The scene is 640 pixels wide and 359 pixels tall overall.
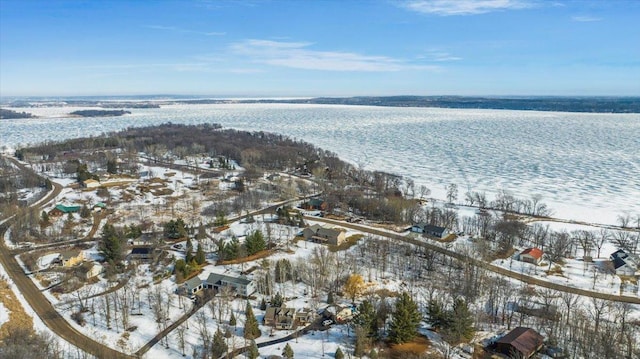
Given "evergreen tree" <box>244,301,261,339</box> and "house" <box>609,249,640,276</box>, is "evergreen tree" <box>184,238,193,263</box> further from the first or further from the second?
"house" <box>609,249,640,276</box>

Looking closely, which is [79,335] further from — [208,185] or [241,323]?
[208,185]

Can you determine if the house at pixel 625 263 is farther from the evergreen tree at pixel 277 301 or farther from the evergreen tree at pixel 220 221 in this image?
the evergreen tree at pixel 220 221

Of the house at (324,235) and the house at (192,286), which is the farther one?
the house at (324,235)

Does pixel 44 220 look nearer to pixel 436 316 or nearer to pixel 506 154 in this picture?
pixel 436 316

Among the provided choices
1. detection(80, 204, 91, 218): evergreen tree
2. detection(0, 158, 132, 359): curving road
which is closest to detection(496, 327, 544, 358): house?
detection(0, 158, 132, 359): curving road

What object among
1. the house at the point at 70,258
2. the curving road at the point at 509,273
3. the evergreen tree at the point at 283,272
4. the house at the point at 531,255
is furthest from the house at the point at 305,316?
the house at the point at 70,258

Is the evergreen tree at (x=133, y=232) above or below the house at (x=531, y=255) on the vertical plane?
above

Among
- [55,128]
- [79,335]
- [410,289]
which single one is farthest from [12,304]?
[55,128]
